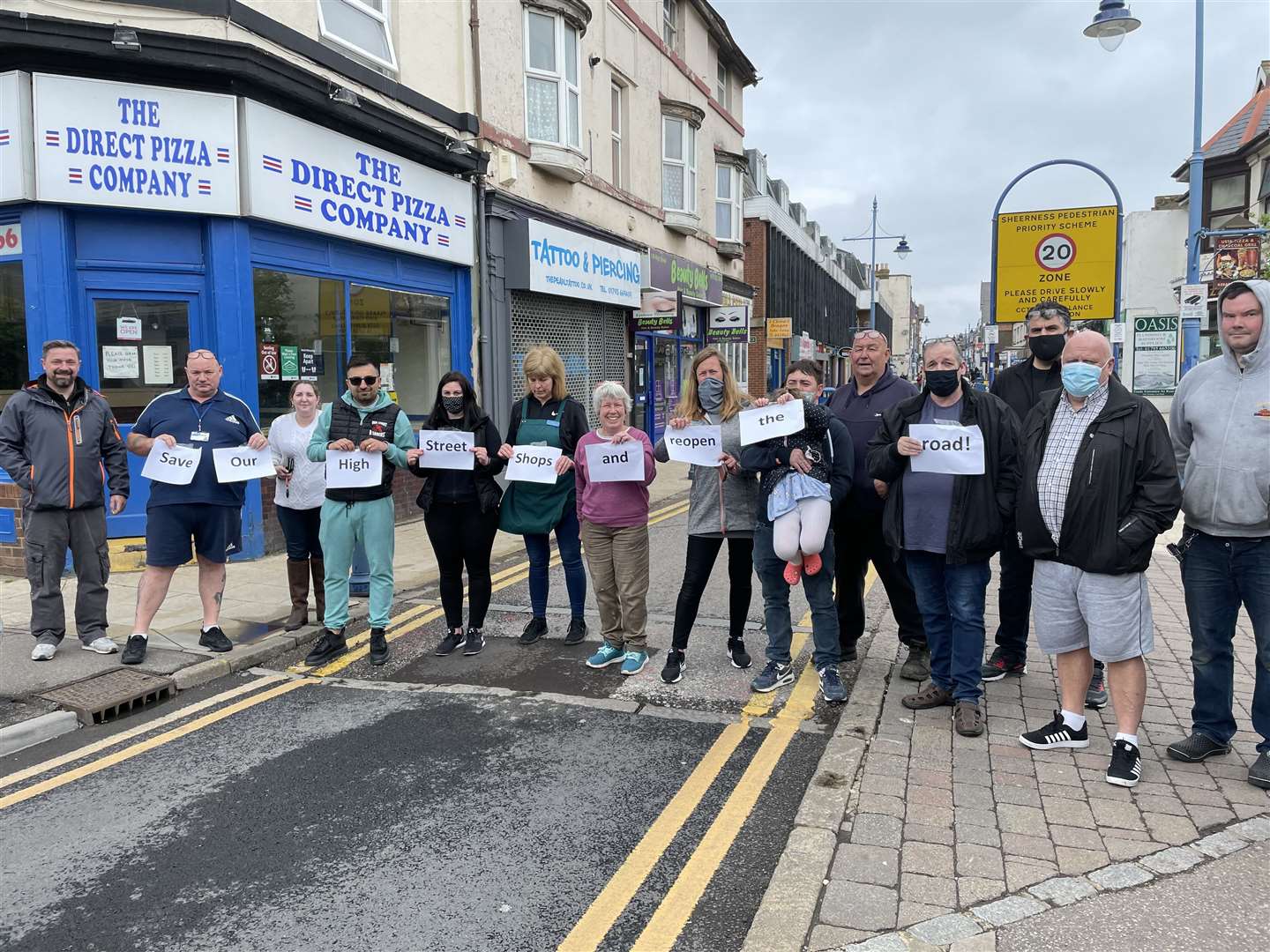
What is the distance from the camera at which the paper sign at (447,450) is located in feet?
19.0

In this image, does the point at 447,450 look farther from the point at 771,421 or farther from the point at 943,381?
the point at 943,381

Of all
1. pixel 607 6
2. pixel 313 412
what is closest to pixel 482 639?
pixel 313 412

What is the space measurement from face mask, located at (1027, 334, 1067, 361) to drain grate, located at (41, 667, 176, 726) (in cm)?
551

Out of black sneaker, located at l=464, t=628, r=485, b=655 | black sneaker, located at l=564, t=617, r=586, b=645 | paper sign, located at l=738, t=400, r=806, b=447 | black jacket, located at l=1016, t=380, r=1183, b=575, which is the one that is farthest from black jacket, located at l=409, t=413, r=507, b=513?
black jacket, located at l=1016, t=380, r=1183, b=575

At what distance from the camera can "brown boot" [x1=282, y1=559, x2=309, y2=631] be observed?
6469 mm

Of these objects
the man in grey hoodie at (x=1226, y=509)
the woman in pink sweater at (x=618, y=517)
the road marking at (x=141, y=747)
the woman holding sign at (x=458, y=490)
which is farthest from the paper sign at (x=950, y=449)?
the road marking at (x=141, y=747)

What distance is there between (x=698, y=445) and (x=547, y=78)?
1092cm

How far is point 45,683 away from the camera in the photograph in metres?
5.25

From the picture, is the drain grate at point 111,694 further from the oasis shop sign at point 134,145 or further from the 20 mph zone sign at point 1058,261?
the 20 mph zone sign at point 1058,261

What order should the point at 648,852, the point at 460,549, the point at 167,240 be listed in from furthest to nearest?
the point at 167,240, the point at 460,549, the point at 648,852

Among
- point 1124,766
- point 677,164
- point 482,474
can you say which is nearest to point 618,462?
point 482,474

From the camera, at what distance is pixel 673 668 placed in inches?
210

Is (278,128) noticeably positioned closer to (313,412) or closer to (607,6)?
(313,412)

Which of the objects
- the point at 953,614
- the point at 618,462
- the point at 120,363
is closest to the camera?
the point at 953,614
